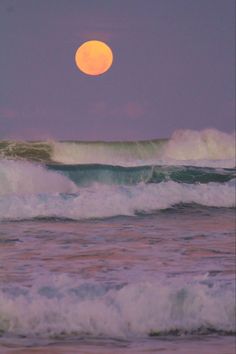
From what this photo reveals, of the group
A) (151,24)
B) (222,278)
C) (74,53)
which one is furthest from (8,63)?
(222,278)

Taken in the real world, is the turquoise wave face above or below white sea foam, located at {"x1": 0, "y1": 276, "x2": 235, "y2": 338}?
above

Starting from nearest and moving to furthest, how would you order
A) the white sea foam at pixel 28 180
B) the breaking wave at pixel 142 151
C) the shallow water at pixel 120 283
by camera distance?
the shallow water at pixel 120 283
the breaking wave at pixel 142 151
the white sea foam at pixel 28 180

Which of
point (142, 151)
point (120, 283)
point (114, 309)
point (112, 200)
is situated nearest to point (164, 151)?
point (142, 151)

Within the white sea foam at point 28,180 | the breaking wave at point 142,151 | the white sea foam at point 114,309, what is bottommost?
the white sea foam at point 114,309

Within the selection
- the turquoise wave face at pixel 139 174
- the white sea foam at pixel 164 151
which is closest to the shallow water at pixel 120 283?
the turquoise wave face at pixel 139 174

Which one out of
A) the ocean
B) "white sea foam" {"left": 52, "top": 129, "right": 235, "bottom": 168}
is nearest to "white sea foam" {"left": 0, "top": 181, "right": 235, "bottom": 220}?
the ocean

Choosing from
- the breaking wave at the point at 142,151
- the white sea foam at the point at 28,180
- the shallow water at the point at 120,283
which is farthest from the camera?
the white sea foam at the point at 28,180

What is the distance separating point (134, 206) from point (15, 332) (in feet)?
4.86

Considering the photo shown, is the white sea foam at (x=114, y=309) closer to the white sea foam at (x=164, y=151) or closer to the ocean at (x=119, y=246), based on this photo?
the ocean at (x=119, y=246)

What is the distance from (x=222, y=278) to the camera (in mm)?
2711

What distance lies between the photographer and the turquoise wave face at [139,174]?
366 cm

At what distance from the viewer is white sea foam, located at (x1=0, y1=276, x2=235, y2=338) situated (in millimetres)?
2264

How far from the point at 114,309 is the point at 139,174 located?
4.88 feet

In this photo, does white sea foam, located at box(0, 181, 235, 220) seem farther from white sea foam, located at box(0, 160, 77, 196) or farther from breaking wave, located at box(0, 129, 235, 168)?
breaking wave, located at box(0, 129, 235, 168)
